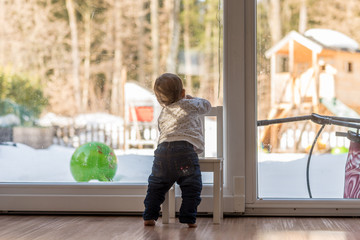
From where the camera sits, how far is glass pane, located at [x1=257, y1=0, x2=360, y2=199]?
328 centimetres

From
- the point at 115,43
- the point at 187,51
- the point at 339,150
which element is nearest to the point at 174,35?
the point at 187,51

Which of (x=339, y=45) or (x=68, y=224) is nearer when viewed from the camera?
(x=68, y=224)

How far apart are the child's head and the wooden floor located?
0.61m

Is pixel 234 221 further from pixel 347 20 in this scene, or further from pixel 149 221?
pixel 347 20

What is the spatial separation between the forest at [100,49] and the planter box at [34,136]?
0.35 ft

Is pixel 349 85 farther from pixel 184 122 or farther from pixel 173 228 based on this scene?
pixel 173 228

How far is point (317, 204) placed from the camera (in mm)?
3246

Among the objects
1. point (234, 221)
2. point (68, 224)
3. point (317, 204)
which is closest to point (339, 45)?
point (317, 204)

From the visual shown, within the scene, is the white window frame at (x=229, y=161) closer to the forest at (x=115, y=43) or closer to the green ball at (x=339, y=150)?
the forest at (x=115, y=43)

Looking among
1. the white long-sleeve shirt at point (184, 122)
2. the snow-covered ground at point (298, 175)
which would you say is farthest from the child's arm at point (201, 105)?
the snow-covered ground at point (298, 175)

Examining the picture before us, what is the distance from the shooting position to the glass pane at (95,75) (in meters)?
→ 3.38

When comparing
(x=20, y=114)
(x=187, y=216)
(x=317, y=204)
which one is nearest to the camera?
(x=187, y=216)

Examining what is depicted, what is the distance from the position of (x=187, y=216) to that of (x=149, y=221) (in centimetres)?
19

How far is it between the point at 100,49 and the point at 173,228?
1.11 metres
